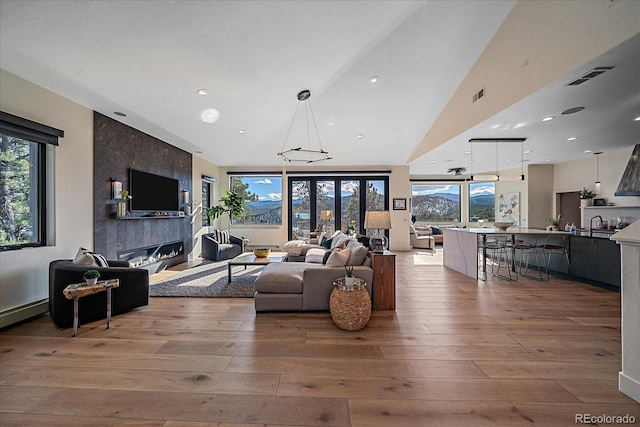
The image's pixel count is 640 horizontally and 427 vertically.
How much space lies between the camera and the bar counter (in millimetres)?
5289

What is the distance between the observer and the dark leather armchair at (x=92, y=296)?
300 cm

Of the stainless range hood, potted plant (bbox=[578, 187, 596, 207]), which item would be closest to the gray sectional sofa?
the stainless range hood

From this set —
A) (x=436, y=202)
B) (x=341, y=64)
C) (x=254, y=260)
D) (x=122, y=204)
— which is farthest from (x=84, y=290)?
(x=436, y=202)

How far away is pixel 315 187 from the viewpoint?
923 centimetres

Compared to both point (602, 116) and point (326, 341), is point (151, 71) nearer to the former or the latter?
point (326, 341)

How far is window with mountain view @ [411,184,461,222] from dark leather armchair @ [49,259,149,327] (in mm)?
10535

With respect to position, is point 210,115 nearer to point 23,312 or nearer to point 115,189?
point 115,189

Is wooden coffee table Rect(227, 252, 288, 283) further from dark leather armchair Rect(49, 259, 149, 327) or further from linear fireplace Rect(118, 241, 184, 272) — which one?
linear fireplace Rect(118, 241, 184, 272)

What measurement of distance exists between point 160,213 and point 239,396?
15.7ft

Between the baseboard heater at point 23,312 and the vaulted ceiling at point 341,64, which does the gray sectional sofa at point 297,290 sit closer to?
the baseboard heater at point 23,312

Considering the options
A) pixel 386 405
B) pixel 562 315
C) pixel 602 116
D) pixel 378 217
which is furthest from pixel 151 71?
pixel 602 116

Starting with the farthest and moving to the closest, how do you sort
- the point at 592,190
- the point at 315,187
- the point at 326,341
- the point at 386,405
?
the point at 315,187 < the point at 592,190 < the point at 326,341 < the point at 386,405

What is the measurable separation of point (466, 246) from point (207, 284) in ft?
16.7

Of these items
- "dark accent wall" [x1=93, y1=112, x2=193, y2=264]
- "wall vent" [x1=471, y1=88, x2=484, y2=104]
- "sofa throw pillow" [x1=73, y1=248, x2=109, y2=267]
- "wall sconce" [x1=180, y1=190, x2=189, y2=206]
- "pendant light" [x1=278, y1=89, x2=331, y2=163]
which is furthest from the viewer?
"wall sconce" [x1=180, y1=190, x2=189, y2=206]
